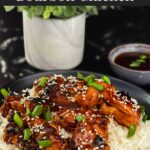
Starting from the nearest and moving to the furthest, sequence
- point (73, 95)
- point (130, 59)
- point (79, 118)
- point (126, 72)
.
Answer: point (79, 118), point (73, 95), point (126, 72), point (130, 59)

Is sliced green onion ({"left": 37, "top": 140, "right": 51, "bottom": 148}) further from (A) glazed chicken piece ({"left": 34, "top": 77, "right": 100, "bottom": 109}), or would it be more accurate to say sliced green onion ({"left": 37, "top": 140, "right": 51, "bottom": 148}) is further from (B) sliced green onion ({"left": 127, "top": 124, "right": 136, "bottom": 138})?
(B) sliced green onion ({"left": 127, "top": 124, "right": 136, "bottom": 138})

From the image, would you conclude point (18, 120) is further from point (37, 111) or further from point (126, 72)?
point (126, 72)

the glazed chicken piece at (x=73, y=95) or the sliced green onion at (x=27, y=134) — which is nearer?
the sliced green onion at (x=27, y=134)

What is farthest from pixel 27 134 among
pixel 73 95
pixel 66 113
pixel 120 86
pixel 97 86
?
pixel 120 86

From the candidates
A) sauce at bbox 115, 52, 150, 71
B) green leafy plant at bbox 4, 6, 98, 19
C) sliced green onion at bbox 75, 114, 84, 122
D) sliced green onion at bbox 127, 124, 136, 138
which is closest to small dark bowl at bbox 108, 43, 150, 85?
sauce at bbox 115, 52, 150, 71

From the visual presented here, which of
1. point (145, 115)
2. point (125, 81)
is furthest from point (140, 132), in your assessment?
point (125, 81)

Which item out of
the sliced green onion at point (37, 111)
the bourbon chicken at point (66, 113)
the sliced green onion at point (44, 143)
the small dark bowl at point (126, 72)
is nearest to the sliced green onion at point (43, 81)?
the bourbon chicken at point (66, 113)

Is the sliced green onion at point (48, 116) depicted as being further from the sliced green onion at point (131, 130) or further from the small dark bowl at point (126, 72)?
the small dark bowl at point (126, 72)

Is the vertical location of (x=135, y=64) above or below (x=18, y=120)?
below
